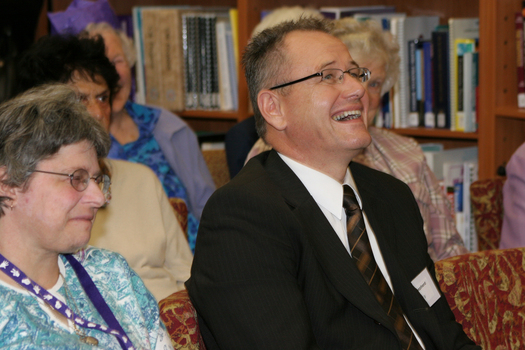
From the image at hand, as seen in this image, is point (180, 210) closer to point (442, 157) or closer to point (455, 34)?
point (442, 157)

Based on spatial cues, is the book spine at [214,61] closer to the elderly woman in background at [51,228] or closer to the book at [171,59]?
the book at [171,59]

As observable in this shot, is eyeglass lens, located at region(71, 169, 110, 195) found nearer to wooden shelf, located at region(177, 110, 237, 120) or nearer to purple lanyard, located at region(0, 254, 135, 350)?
purple lanyard, located at region(0, 254, 135, 350)

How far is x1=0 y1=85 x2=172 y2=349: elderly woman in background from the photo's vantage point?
125cm

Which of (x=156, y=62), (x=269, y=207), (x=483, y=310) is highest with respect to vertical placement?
(x=156, y=62)

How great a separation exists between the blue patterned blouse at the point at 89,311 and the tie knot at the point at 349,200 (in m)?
0.56

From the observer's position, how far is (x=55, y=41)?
7.74ft

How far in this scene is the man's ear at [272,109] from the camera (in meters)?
1.65

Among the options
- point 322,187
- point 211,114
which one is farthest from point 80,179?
point 211,114

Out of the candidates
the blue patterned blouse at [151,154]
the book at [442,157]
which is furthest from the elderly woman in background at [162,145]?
the book at [442,157]

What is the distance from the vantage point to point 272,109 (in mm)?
1661

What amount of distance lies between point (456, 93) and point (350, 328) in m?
1.77

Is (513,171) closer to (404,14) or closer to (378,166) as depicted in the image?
(378,166)

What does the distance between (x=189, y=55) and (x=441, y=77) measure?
155cm

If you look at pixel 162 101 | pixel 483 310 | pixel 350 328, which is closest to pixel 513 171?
pixel 483 310
